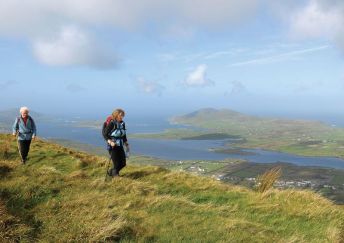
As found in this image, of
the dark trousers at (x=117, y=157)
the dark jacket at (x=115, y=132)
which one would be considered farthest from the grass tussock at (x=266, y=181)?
the dark jacket at (x=115, y=132)

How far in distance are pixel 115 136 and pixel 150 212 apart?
15.0 ft

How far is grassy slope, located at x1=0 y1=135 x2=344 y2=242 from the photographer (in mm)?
7332

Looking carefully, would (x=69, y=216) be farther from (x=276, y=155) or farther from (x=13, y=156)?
(x=276, y=155)

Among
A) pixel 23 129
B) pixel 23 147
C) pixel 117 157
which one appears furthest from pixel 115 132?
pixel 23 147

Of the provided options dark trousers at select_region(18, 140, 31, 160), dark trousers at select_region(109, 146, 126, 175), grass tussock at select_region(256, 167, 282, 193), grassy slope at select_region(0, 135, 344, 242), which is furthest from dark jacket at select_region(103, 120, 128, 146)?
grass tussock at select_region(256, 167, 282, 193)

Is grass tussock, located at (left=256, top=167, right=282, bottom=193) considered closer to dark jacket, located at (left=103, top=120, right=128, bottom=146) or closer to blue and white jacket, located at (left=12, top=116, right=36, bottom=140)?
dark jacket, located at (left=103, top=120, right=128, bottom=146)

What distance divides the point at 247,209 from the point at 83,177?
5.18 m

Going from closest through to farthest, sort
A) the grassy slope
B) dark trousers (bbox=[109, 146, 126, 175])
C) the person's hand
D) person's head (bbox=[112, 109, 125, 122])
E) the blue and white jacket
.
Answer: the grassy slope, person's head (bbox=[112, 109, 125, 122]), the person's hand, dark trousers (bbox=[109, 146, 126, 175]), the blue and white jacket

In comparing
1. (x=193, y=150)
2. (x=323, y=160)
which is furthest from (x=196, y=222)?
(x=193, y=150)

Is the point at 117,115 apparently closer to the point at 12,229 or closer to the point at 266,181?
the point at 266,181

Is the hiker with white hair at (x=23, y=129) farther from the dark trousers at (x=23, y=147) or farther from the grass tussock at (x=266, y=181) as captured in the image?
the grass tussock at (x=266, y=181)

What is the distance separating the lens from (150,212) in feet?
31.3

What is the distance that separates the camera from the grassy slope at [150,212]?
733cm

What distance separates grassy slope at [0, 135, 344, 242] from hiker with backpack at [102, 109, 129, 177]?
133 centimetres
